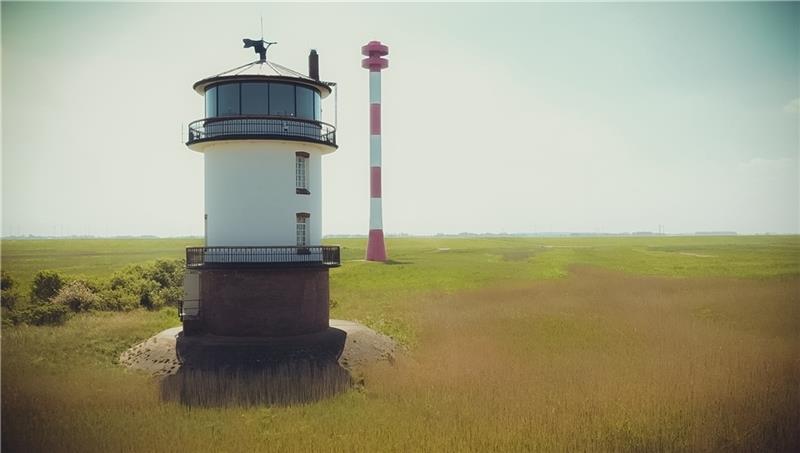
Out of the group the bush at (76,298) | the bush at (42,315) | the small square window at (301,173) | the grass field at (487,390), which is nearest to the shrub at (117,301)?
the bush at (76,298)

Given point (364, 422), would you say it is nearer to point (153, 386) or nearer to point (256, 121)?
point (153, 386)

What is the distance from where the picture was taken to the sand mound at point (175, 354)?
20781 millimetres

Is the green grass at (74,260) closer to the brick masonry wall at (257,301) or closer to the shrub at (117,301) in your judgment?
the shrub at (117,301)

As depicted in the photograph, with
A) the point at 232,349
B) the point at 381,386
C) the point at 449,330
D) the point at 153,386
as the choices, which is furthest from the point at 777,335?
the point at 153,386

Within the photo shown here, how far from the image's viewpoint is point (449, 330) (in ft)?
95.6

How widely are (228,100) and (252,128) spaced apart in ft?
4.43

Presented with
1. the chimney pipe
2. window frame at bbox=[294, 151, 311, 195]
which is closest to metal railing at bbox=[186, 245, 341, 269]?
window frame at bbox=[294, 151, 311, 195]

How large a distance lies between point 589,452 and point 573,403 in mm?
3193

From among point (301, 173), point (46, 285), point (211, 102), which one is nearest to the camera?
point (211, 102)

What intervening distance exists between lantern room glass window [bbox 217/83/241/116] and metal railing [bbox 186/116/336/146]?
32 centimetres

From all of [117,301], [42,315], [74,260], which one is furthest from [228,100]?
[74,260]

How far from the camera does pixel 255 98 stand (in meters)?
21.9

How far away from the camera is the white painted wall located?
22062 mm

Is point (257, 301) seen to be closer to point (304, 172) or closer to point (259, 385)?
point (259, 385)
